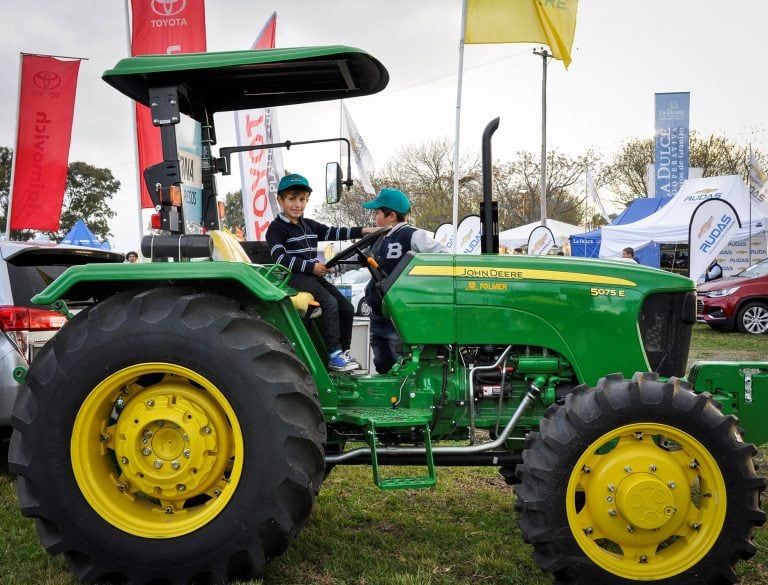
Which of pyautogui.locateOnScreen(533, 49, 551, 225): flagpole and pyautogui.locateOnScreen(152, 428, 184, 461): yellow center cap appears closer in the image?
pyautogui.locateOnScreen(152, 428, 184, 461): yellow center cap

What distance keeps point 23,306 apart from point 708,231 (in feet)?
47.3

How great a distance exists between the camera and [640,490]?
264 cm

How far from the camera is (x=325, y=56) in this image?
293cm

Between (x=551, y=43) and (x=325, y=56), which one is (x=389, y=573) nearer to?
(x=325, y=56)

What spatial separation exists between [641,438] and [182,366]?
76.0 inches

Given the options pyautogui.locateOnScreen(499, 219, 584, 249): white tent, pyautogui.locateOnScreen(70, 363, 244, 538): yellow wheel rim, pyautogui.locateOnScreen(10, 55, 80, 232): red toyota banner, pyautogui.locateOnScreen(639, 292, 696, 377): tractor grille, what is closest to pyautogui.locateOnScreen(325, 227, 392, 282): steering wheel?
pyautogui.locateOnScreen(70, 363, 244, 538): yellow wheel rim

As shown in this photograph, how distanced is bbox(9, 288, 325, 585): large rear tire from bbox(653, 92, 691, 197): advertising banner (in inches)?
939

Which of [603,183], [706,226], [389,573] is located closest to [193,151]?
[389,573]

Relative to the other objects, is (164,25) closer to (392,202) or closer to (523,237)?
(392,202)

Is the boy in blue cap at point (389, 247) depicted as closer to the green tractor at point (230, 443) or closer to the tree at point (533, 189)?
the green tractor at point (230, 443)

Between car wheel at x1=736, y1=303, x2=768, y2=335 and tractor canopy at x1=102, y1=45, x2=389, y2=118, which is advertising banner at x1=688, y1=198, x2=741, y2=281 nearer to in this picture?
car wheel at x1=736, y1=303, x2=768, y2=335

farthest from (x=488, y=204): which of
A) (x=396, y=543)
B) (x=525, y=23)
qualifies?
(x=525, y=23)

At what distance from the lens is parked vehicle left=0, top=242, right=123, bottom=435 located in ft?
14.0

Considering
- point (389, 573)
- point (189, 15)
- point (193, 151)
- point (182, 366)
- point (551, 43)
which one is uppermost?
point (189, 15)
